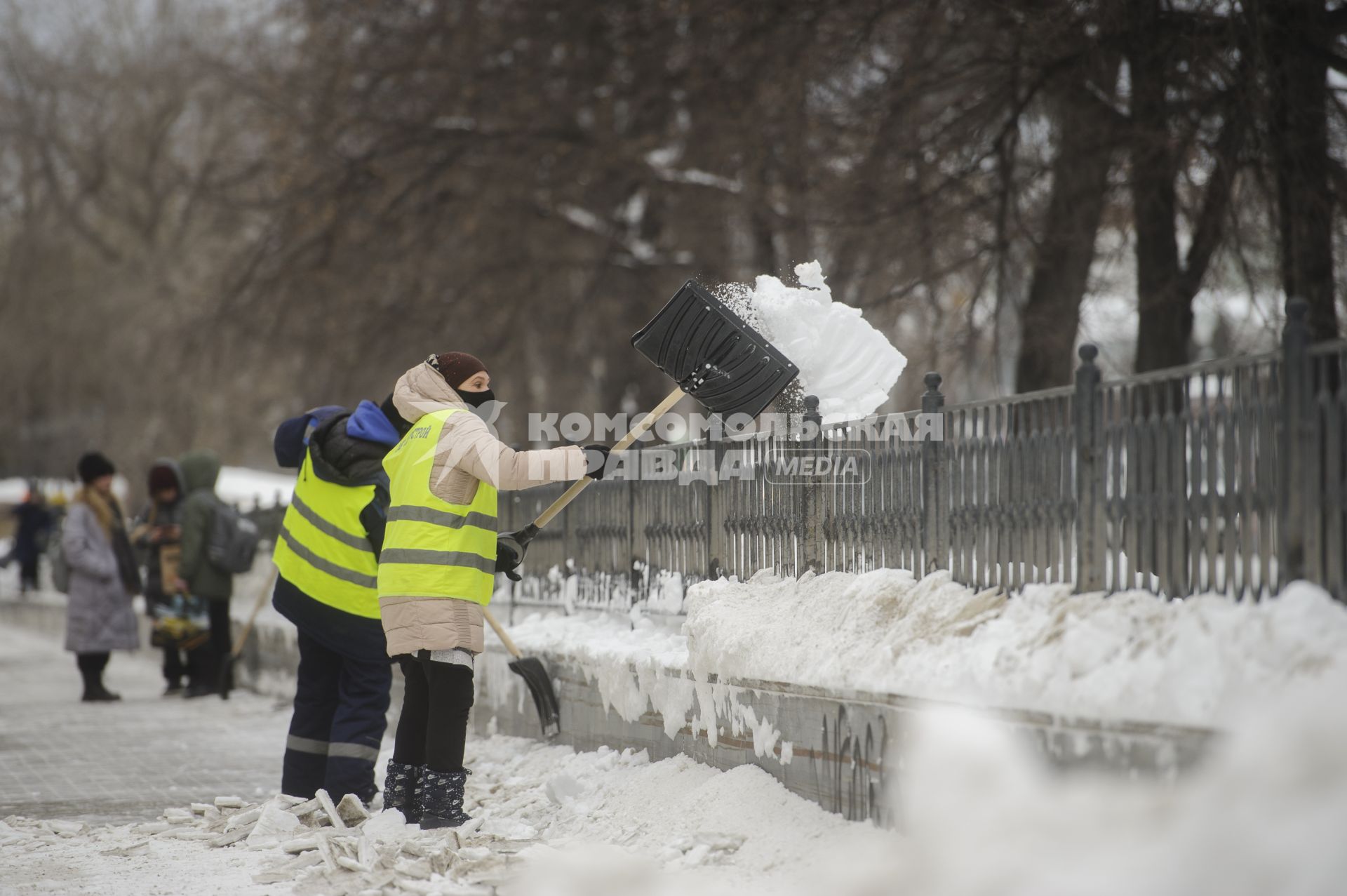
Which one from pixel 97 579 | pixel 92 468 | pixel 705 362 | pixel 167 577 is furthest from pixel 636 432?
pixel 92 468

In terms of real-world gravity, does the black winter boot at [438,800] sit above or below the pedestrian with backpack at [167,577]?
below

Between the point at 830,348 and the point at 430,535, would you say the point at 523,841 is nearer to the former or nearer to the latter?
the point at 430,535

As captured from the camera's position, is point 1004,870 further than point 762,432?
No

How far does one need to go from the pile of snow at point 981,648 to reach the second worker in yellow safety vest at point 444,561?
95 cm

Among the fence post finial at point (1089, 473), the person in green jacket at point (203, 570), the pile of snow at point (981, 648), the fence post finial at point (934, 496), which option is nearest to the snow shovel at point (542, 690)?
the pile of snow at point (981, 648)

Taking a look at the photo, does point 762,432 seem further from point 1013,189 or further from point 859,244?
point 859,244

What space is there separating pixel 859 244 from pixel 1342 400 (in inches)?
387

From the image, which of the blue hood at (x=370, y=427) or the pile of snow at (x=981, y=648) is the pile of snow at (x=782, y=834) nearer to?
the pile of snow at (x=981, y=648)

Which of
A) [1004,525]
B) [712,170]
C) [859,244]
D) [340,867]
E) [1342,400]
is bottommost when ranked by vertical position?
[340,867]

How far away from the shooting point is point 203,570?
1225 cm

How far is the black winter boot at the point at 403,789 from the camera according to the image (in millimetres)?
6238

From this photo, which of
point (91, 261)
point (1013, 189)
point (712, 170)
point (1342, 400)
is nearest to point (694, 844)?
point (1342, 400)

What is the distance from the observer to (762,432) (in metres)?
6.70

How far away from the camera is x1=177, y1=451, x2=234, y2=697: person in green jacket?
483 inches
